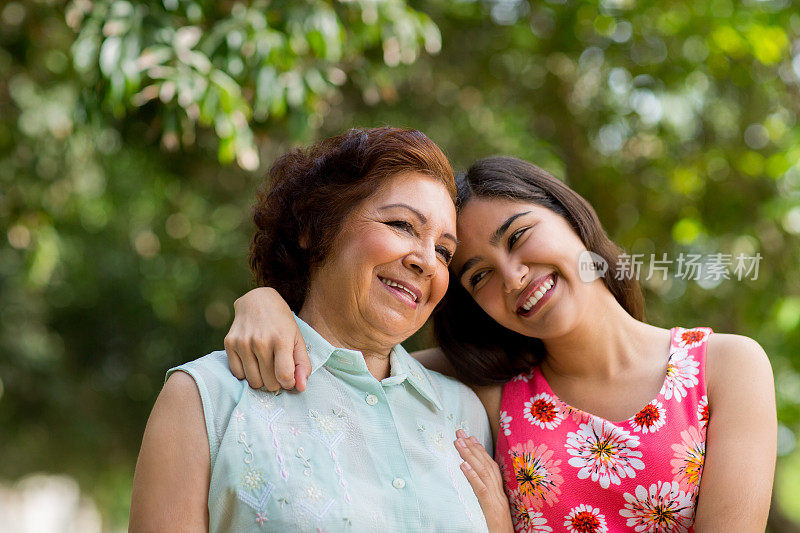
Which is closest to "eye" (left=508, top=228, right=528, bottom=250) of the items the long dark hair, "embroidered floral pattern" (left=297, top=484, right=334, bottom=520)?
the long dark hair

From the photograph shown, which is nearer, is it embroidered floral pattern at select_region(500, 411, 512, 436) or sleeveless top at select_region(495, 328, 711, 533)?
sleeveless top at select_region(495, 328, 711, 533)

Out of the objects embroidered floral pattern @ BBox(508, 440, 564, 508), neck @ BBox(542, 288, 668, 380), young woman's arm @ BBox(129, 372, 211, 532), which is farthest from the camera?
neck @ BBox(542, 288, 668, 380)

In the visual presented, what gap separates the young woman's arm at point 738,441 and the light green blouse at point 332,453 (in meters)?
0.65

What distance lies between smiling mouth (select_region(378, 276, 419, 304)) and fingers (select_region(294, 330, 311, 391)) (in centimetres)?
29

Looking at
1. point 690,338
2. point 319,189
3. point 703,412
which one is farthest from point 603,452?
point 319,189

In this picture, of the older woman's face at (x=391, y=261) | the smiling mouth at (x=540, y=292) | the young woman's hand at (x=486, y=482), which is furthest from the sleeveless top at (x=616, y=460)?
the older woman's face at (x=391, y=261)

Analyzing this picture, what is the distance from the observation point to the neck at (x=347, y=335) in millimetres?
2213

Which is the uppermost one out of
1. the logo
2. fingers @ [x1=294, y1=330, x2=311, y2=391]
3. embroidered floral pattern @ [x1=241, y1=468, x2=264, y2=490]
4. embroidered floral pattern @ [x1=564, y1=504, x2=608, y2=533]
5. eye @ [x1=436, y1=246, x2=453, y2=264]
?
the logo

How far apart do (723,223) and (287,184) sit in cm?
289

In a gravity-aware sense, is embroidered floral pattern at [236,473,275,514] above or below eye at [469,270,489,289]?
below

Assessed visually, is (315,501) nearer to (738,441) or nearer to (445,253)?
(445,253)

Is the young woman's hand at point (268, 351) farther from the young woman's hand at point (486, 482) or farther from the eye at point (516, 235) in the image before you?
the eye at point (516, 235)

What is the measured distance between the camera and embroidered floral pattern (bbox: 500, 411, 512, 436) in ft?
8.13

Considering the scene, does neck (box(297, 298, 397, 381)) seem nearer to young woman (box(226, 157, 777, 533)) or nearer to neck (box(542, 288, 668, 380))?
young woman (box(226, 157, 777, 533))
